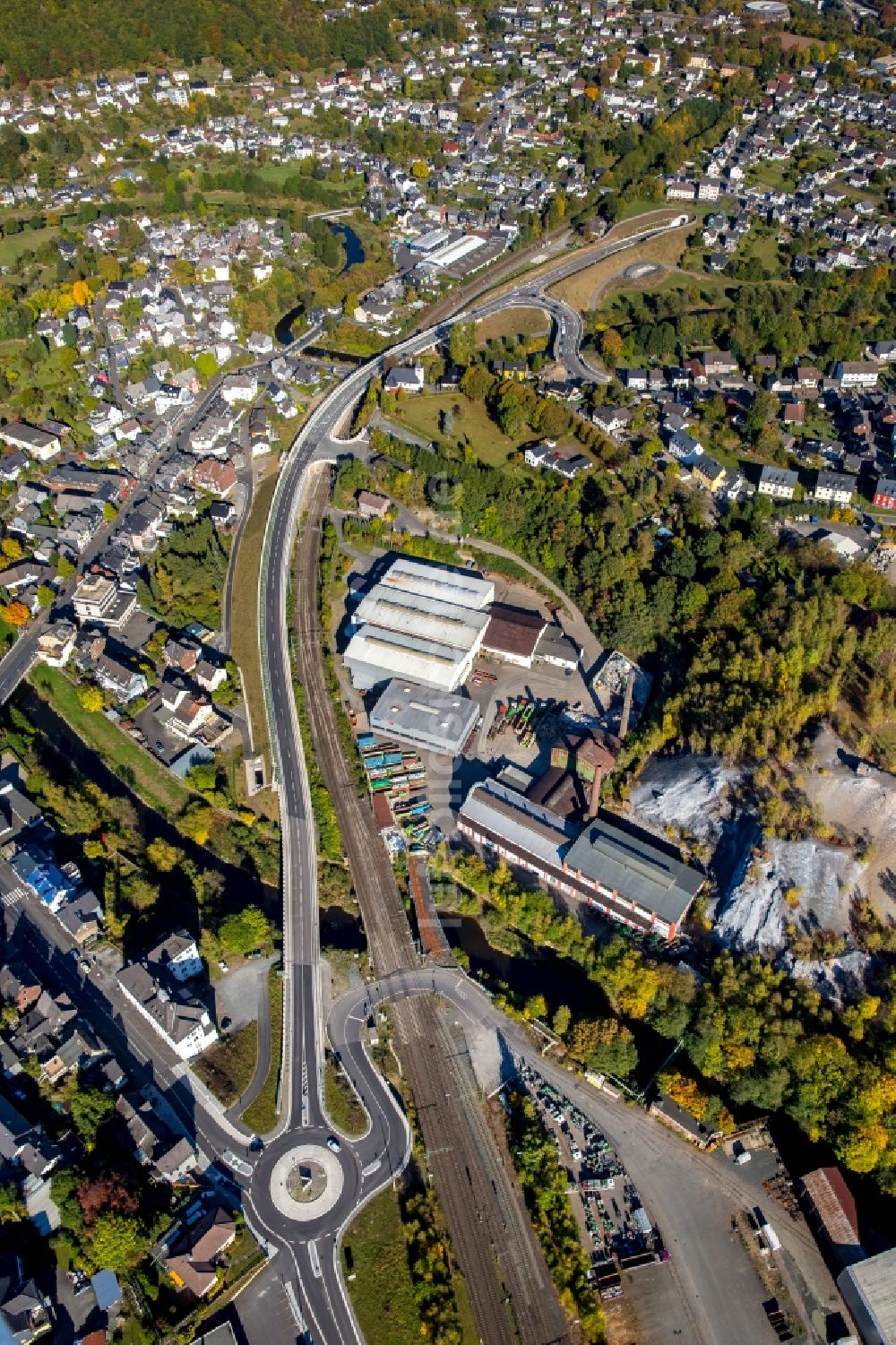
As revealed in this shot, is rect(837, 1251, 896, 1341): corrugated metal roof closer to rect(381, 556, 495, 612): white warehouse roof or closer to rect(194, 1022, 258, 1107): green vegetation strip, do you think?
rect(194, 1022, 258, 1107): green vegetation strip

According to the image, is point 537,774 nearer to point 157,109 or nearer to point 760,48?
point 157,109

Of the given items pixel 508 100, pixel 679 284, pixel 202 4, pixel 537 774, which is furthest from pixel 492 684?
pixel 202 4

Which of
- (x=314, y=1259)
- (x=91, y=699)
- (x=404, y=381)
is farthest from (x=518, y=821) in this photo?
(x=404, y=381)

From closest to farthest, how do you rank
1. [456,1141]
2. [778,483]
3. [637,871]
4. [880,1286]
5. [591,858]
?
1. [880,1286]
2. [456,1141]
3. [637,871]
4. [591,858]
5. [778,483]

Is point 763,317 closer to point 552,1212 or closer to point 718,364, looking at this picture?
point 718,364

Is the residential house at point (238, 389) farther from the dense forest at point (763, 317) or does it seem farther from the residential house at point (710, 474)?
the residential house at point (710, 474)

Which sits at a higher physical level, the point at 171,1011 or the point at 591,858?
the point at 591,858
